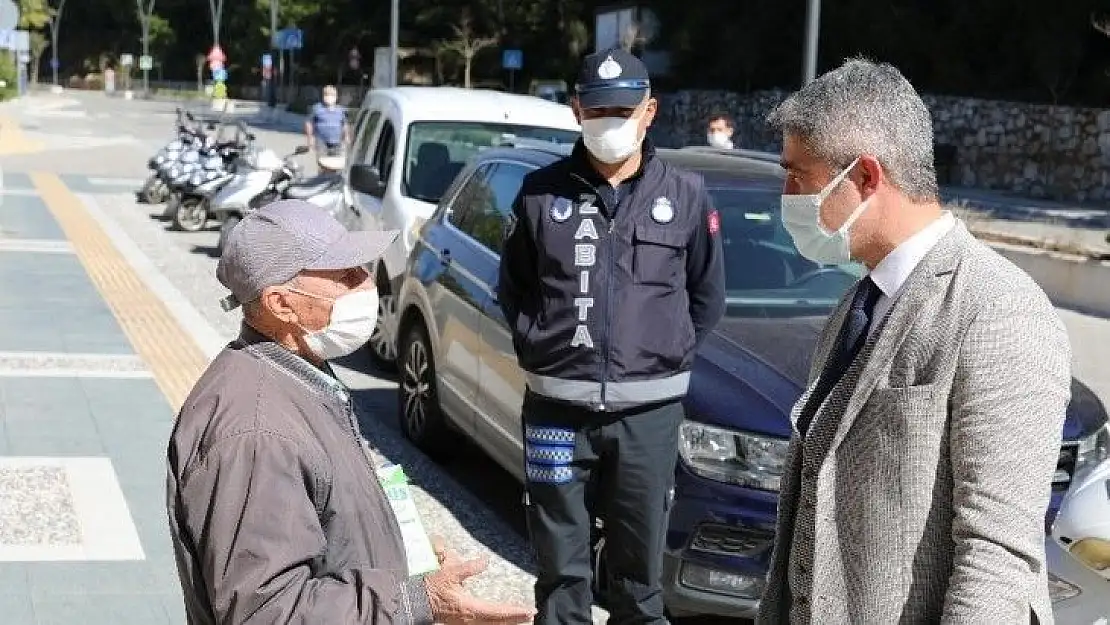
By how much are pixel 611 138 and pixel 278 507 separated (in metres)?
2.29

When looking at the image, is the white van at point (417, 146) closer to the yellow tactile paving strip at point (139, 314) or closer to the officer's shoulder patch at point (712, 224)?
the yellow tactile paving strip at point (139, 314)

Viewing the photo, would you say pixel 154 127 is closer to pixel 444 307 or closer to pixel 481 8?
pixel 481 8

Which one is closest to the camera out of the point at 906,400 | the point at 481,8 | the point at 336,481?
the point at 906,400

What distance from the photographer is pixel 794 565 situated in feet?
8.24

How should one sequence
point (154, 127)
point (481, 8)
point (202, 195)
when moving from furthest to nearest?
Result: point (481, 8) < point (154, 127) < point (202, 195)

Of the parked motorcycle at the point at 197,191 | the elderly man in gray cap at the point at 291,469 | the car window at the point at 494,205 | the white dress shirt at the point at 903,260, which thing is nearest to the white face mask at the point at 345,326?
the elderly man in gray cap at the point at 291,469

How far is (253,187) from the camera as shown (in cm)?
1747

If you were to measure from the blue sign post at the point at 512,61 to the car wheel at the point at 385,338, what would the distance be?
144 ft

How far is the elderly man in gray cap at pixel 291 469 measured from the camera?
2301 mm

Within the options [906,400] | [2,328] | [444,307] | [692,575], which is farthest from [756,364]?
[2,328]

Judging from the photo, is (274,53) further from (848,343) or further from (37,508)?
(848,343)

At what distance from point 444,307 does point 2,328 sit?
473 centimetres

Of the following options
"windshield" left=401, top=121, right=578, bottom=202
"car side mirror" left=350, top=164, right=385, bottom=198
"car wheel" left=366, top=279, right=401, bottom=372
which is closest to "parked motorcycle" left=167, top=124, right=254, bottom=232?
"windshield" left=401, top=121, right=578, bottom=202

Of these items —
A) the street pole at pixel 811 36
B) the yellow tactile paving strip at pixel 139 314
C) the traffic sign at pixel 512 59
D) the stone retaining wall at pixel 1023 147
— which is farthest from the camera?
the traffic sign at pixel 512 59
